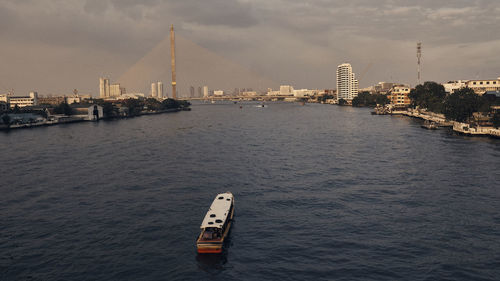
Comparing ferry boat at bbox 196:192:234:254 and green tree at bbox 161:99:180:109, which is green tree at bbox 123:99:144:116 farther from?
ferry boat at bbox 196:192:234:254

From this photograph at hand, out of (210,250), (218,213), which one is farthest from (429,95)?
(210,250)

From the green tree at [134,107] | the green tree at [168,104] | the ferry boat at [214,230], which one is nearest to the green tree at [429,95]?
the ferry boat at [214,230]

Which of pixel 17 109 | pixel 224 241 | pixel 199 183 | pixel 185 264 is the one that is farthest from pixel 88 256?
pixel 17 109

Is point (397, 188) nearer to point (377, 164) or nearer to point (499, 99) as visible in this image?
point (377, 164)

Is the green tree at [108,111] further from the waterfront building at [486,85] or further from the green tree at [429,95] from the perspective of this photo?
the waterfront building at [486,85]

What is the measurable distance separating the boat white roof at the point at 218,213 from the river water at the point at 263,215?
1.50m

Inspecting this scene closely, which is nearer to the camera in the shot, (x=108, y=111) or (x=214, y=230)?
(x=214, y=230)

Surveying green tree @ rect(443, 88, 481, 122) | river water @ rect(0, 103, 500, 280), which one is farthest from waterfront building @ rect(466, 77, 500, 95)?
river water @ rect(0, 103, 500, 280)

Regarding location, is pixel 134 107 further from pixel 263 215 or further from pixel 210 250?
pixel 210 250

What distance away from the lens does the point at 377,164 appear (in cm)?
4247

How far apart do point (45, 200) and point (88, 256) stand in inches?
543

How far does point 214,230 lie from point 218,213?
2379 millimetres

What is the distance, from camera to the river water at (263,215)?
18.4 metres

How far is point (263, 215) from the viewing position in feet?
84.0
